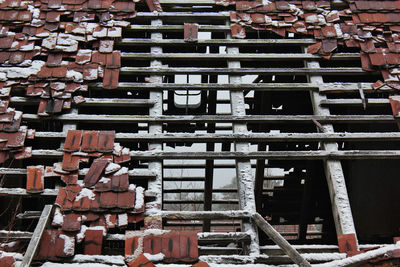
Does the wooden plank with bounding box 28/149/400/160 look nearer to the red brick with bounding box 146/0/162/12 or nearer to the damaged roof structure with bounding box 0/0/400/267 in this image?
the damaged roof structure with bounding box 0/0/400/267

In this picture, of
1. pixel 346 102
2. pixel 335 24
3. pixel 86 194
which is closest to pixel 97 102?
pixel 86 194

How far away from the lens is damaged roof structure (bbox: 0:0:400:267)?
143 inches

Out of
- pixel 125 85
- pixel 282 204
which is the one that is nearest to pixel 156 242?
pixel 125 85

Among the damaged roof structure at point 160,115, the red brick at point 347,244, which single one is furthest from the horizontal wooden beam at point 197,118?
the red brick at point 347,244

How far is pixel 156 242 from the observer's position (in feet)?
11.6

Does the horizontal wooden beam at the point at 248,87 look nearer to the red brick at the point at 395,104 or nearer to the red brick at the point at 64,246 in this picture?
the red brick at the point at 395,104

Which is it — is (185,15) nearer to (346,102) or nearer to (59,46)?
(59,46)

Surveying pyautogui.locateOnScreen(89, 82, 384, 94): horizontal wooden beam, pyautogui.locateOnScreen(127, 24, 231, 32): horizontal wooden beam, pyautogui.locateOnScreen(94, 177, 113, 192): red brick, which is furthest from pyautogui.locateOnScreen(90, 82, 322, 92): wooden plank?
pyautogui.locateOnScreen(94, 177, 113, 192): red brick

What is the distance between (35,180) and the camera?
4129mm

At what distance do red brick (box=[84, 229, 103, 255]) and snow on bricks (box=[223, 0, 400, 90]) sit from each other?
355 cm

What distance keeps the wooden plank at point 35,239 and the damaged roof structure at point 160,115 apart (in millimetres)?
15

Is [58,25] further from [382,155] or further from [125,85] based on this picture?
[382,155]

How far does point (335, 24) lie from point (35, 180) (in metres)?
4.79

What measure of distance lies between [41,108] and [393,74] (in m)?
4.75
